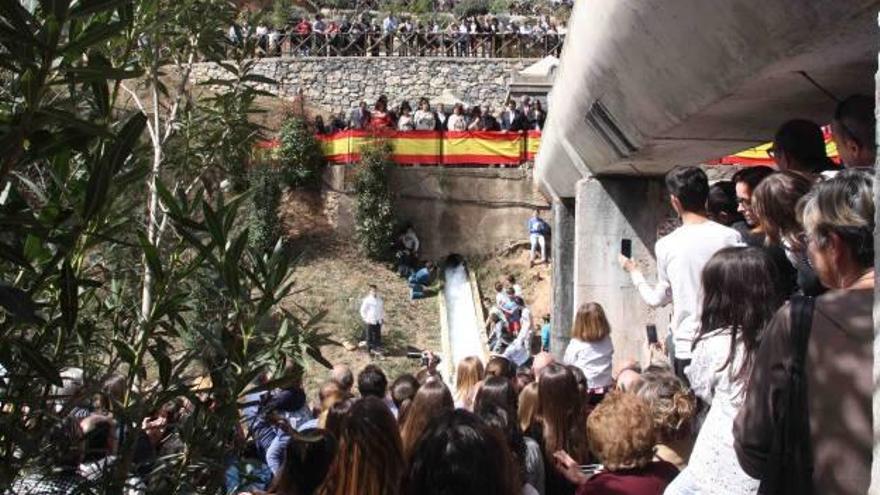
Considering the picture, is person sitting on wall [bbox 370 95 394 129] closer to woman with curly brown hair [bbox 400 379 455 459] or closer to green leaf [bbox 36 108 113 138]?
woman with curly brown hair [bbox 400 379 455 459]

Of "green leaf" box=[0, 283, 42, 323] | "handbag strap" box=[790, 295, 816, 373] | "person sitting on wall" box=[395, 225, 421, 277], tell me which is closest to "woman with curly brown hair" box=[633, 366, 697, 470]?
"handbag strap" box=[790, 295, 816, 373]

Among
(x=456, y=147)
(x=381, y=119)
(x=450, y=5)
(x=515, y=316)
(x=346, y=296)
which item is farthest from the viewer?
(x=450, y=5)

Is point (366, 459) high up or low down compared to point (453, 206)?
down

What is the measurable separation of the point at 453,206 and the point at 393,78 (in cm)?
1076

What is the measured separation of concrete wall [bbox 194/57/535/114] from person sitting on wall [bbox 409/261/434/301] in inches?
441

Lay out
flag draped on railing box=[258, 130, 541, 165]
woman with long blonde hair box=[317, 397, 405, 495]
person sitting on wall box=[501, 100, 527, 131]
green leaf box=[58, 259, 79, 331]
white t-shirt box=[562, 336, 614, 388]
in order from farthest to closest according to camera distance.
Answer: person sitting on wall box=[501, 100, 527, 131], flag draped on railing box=[258, 130, 541, 165], white t-shirt box=[562, 336, 614, 388], woman with long blonde hair box=[317, 397, 405, 495], green leaf box=[58, 259, 79, 331]

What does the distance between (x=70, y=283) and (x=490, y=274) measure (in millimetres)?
18718

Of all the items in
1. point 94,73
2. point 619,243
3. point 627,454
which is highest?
point 619,243

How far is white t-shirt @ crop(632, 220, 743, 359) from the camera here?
4523 millimetres

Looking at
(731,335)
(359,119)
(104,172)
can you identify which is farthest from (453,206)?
(104,172)

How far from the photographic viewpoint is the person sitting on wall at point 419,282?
64.4ft

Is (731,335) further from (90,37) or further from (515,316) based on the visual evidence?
(515,316)

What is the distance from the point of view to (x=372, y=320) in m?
17.3

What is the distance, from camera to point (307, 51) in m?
31.1
